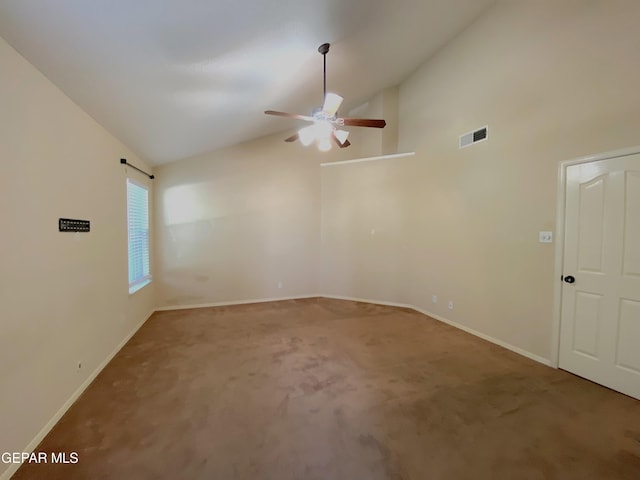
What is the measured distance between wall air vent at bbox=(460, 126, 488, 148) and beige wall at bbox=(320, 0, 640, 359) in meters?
0.07

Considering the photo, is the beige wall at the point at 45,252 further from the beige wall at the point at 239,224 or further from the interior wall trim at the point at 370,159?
the interior wall trim at the point at 370,159

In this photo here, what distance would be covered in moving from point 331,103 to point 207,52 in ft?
4.05

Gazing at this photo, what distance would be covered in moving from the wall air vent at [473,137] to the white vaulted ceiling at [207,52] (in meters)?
1.41

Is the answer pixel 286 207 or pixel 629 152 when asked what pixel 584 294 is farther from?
pixel 286 207

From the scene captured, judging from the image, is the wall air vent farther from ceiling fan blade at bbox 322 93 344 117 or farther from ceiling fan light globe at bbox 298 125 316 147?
ceiling fan light globe at bbox 298 125 316 147

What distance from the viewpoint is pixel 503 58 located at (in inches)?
135

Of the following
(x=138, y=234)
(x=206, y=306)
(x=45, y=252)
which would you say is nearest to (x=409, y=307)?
(x=206, y=306)

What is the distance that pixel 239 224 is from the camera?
5.46 metres

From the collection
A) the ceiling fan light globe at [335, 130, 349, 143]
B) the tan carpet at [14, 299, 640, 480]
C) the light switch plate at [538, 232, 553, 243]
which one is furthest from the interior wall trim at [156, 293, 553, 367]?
the ceiling fan light globe at [335, 130, 349, 143]

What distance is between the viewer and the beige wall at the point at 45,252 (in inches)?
66.6

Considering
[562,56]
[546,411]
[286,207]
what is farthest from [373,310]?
[562,56]

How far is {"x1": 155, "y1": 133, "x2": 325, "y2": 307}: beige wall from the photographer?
16.7ft

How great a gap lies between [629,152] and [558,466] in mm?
2481

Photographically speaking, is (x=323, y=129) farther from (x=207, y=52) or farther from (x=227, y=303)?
(x=227, y=303)
